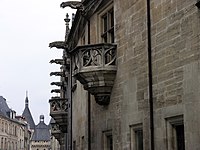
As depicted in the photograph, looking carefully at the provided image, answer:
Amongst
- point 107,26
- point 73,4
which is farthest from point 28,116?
point 107,26

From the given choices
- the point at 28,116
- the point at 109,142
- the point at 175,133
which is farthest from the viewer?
the point at 28,116

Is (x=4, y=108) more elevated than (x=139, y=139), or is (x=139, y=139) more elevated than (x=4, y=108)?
(x=4, y=108)

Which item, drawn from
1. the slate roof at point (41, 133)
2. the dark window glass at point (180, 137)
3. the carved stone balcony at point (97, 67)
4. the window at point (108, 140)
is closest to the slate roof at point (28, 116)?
the slate roof at point (41, 133)

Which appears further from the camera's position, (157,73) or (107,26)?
(107,26)

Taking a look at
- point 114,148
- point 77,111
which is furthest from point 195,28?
point 77,111

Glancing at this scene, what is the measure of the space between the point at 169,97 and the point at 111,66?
3.27 meters

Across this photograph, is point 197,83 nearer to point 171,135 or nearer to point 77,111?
point 171,135

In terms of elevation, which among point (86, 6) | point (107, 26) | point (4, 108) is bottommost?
point (107, 26)

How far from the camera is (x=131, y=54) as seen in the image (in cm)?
1227

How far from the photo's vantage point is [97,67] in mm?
12992

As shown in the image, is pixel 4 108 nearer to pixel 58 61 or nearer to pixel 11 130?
pixel 11 130

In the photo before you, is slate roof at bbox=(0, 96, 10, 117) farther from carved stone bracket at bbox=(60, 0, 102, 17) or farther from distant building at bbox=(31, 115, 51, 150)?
carved stone bracket at bbox=(60, 0, 102, 17)

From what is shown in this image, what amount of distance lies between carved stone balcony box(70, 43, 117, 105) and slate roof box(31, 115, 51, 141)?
111 metres

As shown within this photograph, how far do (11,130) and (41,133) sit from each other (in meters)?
28.6
